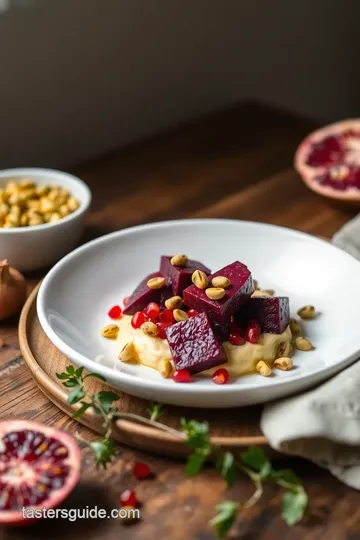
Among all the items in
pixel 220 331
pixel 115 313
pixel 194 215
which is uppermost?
pixel 220 331

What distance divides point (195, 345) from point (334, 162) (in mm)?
1258

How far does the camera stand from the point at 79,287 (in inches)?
80.4

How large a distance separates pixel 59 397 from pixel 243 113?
6.64 ft

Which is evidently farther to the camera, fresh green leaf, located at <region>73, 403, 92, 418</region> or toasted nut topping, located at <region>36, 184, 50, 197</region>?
toasted nut topping, located at <region>36, 184, 50, 197</region>

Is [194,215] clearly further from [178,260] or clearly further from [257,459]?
[257,459]

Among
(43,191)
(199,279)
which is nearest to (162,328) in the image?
(199,279)

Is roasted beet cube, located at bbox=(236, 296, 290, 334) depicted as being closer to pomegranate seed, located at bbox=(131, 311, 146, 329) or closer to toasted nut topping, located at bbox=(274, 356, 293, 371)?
toasted nut topping, located at bbox=(274, 356, 293, 371)

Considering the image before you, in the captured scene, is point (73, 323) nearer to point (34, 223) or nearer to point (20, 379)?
point (20, 379)

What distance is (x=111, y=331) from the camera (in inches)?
73.9

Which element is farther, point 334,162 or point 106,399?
point 334,162

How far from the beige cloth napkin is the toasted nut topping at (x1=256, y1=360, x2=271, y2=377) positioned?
0.10 metres

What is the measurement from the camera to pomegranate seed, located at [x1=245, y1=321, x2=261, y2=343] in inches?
68.3

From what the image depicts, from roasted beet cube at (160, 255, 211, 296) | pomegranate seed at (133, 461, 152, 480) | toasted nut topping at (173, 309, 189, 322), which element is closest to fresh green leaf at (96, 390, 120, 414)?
pomegranate seed at (133, 461, 152, 480)

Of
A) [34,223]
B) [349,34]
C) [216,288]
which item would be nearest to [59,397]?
[216,288]
